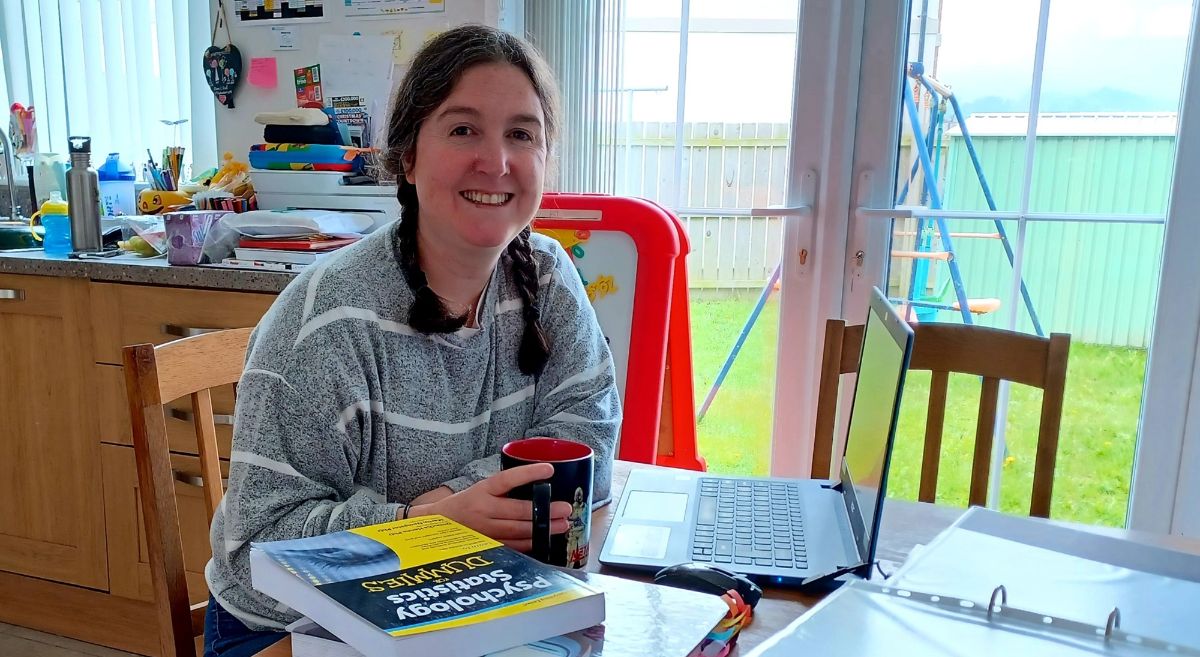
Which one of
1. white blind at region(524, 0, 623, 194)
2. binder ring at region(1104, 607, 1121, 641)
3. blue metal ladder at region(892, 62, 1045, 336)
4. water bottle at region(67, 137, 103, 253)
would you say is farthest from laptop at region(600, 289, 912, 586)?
water bottle at region(67, 137, 103, 253)

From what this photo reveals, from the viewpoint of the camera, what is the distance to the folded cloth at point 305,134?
2.32 meters

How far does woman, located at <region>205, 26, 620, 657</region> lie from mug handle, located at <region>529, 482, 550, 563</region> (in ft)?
0.33

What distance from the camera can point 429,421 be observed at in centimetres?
101

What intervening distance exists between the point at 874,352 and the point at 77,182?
7.01 feet

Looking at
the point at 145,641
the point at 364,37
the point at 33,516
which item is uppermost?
the point at 364,37

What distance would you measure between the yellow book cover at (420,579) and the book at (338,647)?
0.01 meters

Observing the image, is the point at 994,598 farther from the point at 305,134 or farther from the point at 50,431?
the point at 50,431

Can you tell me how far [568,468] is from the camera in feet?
2.48

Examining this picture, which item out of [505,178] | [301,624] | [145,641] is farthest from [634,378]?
[145,641]

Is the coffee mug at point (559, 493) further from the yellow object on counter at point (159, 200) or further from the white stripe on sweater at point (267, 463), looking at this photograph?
the yellow object on counter at point (159, 200)

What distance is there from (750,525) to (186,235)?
63.4 inches

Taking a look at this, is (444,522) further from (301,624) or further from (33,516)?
(33,516)

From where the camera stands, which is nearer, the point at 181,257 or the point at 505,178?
the point at 505,178

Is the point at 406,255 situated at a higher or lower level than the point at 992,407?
higher
